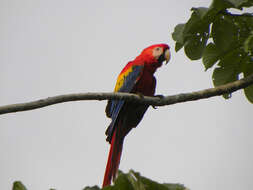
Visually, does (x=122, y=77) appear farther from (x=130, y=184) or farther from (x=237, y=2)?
(x=130, y=184)

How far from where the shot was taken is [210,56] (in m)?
3.63

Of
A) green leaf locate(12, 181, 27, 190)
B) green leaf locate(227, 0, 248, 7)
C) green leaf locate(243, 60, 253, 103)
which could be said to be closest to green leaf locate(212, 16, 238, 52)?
green leaf locate(243, 60, 253, 103)

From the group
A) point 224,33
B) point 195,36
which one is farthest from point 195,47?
point 224,33

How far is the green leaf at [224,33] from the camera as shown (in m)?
3.43

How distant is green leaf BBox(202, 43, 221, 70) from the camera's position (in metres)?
3.61

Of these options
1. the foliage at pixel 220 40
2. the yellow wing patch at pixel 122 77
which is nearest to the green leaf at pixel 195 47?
the foliage at pixel 220 40

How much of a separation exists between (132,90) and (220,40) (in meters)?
1.44

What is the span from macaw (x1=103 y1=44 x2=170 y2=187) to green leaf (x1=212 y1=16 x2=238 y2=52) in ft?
3.89

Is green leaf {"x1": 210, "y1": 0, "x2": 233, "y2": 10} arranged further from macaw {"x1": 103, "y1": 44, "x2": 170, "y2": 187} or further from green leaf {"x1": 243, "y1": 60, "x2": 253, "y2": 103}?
macaw {"x1": 103, "y1": 44, "x2": 170, "y2": 187}

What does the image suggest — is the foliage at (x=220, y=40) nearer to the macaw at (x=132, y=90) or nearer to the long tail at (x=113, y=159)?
the macaw at (x=132, y=90)

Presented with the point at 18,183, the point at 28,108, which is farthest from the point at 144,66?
the point at 18,183

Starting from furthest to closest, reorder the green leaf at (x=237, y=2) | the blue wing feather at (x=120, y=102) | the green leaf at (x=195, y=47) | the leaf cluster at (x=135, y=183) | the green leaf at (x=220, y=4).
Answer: the blue wing feather at (x=120, y=102) < the green leaf at (x=195, y=47) < the green leaf at (x=220, y=4) < the green leaf at (x=237, y=2) < the leaf cluster at (x=135, y=183)

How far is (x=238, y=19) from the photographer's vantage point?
3422mm

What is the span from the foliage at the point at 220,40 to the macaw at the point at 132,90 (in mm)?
985
